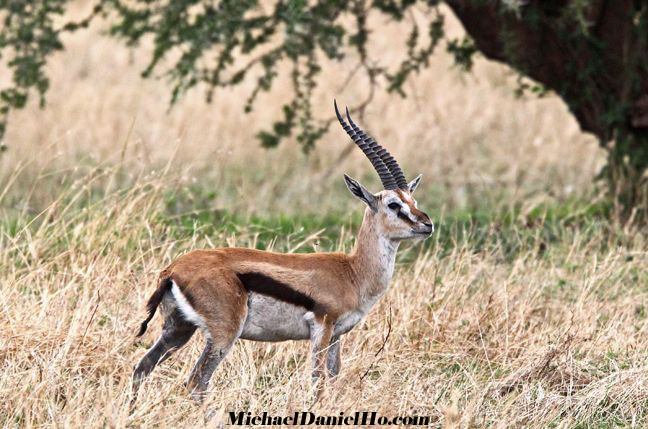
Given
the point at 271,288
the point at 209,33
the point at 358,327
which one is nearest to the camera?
the point at 271,288

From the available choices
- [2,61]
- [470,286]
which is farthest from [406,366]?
[2,61]

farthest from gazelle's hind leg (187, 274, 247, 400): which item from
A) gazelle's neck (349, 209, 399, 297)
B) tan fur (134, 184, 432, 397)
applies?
gazelle's neck (349, 209, 399, 297)

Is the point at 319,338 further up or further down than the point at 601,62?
further down

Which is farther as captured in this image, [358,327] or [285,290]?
[358,327]

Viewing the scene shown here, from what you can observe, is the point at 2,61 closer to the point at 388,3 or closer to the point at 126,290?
the point at 388,3

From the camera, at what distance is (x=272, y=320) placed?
5.62 meters

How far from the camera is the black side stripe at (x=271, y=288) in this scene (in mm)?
5531

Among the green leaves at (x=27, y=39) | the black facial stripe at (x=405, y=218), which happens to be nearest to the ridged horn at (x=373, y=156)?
the black facial stripe at (x=405, y=218)

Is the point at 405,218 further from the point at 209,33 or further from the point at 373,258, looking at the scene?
the point at 209,33

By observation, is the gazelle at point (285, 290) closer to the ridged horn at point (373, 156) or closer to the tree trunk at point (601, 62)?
the ridged horn at point (373, 156)

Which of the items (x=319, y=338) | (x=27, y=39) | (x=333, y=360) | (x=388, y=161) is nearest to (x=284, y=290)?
(x=319, y=338)

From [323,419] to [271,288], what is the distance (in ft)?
2.35

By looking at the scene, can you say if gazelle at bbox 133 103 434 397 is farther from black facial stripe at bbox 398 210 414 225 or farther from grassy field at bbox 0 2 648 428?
grassy field at bbox 0 2 648 428

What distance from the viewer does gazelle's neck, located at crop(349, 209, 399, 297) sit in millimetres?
6059
